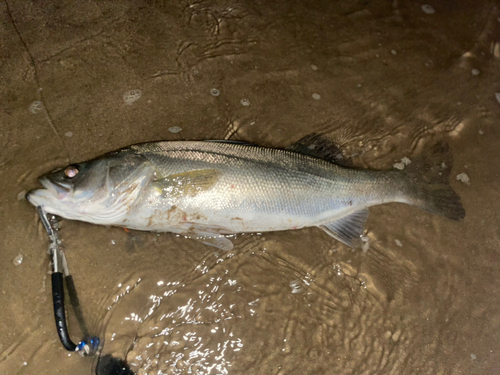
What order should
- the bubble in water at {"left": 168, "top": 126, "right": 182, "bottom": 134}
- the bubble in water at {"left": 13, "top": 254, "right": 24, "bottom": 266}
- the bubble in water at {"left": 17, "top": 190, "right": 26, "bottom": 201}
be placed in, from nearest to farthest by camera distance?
the bubble in water at {"left": 13, "top": 254, "right": 24, "bottom": 266} → the bubble in water at {"left": 17, "top": 190, "right": 26, "bottom": 201} → the bubble in water at {"left": 168, "top": 126, "right": 182, "bottom": 134}

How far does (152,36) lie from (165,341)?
3166 millimetres

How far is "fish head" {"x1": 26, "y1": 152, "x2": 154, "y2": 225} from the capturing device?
2586mm

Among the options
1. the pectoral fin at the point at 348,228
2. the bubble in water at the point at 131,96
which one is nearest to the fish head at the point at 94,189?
the bubble in water at the point at 131,96

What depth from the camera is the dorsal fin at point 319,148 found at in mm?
3250

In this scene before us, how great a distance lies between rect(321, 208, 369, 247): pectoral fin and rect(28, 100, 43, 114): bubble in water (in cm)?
299

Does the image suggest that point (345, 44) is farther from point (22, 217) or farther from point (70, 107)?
point (22, 217)

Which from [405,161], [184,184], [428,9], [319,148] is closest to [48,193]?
[184,184]

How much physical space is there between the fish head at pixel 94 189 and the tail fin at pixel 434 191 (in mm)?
2587

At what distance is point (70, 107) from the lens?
3.23m

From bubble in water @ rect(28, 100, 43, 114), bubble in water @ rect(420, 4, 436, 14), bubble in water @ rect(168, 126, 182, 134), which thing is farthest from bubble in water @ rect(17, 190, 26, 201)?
bubble in water @ rect(420, 4, 436, 14)

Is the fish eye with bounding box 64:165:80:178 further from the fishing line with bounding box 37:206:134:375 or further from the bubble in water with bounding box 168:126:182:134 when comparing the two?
the bubble in water with bounding box 168:126:182:134

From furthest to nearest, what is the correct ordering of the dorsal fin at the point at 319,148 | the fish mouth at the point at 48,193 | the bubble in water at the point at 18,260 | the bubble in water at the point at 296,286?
the dorsal fin at the point at 319,148 → the bubble in water at the point at 296,286 → the bubble in water at the point at 18,260 → the fish mouth at the point at 48,193

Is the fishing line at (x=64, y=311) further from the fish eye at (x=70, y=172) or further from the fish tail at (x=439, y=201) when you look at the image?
the fish tail at (x=439, y=201)

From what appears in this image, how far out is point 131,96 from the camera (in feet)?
11.2
